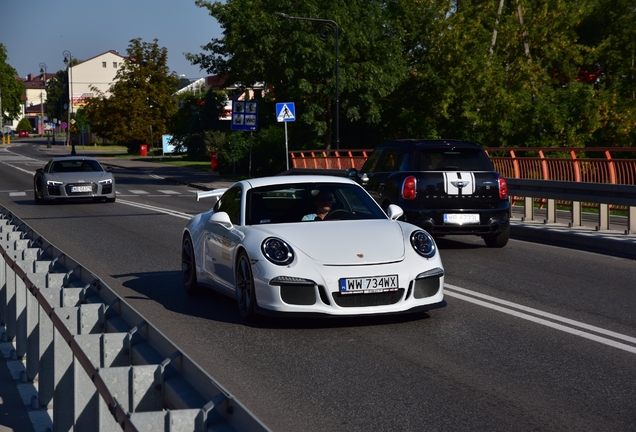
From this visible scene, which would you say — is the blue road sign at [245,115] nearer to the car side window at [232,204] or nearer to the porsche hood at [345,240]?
the car side window at [232,204]

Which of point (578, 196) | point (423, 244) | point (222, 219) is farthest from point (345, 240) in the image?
point (578, 196)

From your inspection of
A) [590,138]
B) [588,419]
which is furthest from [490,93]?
[588,419]

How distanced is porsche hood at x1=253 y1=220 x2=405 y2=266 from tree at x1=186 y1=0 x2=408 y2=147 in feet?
103

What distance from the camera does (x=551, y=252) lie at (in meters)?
14.8

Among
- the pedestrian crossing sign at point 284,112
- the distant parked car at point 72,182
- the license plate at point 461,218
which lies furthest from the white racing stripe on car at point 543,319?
the pedestrian crossing sign at point 284,112

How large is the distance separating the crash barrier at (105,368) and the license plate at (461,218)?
817 centimetres

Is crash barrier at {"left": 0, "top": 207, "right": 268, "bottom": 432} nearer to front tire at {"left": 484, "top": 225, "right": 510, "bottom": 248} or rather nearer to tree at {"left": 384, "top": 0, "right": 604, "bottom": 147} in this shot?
front tire at {"left": 484, "top": 225, "right": 510, "bottom": 248}

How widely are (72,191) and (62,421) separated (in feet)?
74.7

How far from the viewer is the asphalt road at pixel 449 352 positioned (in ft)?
18.6

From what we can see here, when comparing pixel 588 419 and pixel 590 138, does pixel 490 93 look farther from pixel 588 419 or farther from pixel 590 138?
pixel 588 419

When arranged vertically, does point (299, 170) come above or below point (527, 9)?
below

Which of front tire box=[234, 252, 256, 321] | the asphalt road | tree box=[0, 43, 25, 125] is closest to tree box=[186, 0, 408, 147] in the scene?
the asphalt road

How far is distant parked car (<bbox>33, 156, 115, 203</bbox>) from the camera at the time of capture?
26672 mm

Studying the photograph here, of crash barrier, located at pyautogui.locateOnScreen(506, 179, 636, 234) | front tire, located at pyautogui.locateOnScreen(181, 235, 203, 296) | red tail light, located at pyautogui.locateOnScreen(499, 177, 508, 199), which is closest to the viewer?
front tire, located at pyautogui.locateOnScreen(181, 235, 203, 296)
